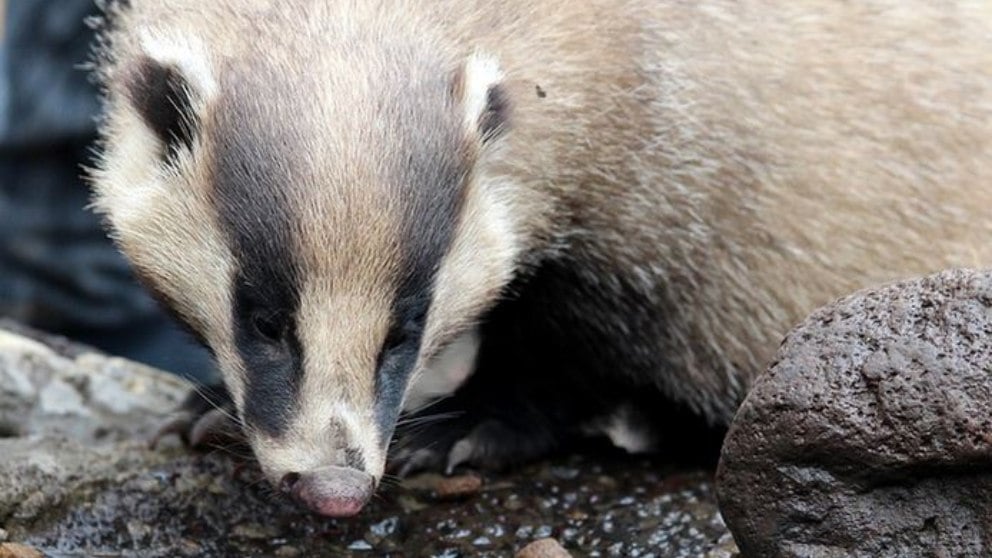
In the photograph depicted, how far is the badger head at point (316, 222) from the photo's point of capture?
348 cm

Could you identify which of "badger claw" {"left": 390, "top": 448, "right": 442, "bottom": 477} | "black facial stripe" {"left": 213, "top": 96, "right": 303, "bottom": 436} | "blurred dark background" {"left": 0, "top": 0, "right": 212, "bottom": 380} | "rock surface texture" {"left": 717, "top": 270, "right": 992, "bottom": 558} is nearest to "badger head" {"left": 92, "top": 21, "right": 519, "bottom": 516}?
"black facial stripe" {"left": 213, "top": 96, "right": 303, "bottom": 436}

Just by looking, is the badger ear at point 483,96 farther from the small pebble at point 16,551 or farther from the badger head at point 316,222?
the small pebble at point 16,551

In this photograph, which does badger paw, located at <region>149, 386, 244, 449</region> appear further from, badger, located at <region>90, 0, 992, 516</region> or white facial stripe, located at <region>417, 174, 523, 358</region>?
white facial stripe, located at <region>417, 174, 523, 358</region>

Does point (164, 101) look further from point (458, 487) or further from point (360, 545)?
point (458, 487)

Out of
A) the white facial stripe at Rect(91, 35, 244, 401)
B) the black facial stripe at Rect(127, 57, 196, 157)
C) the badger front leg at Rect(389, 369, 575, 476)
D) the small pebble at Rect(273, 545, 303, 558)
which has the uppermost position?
the black facial stripe at Rect(127, 57, 196, 157)

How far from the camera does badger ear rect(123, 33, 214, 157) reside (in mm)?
3701

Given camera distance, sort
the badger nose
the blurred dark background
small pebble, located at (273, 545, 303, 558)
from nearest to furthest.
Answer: the badger nose, small pebble, located at (273, 545, 303, 558), the blurred dark background

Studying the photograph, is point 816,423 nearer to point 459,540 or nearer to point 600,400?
point 459,540

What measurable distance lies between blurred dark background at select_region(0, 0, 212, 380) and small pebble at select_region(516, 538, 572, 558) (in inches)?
170

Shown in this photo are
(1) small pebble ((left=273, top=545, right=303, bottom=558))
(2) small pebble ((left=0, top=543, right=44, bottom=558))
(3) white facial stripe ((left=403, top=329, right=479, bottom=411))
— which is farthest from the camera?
(3) white facial stripe ((left=403, top=329, right=479, bottom=411))

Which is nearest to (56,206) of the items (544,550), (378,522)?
(378,522)

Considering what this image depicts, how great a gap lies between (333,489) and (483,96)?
1.00 meters

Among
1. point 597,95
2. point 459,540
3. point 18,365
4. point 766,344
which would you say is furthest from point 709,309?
point 18,365

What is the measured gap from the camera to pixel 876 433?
3.05 metres
